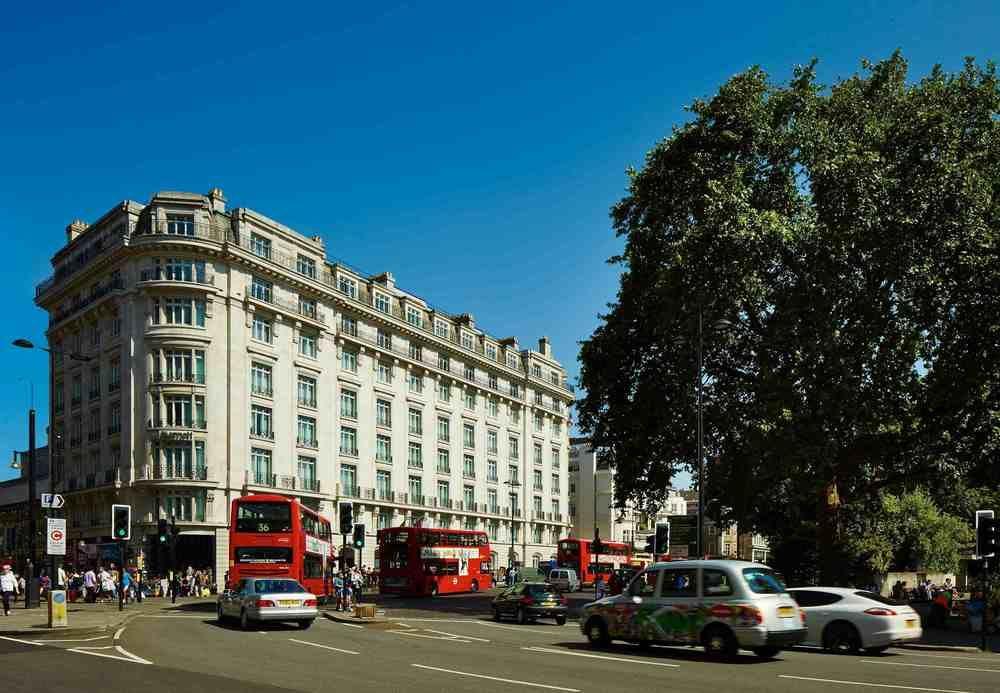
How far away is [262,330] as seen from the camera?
2643 inches

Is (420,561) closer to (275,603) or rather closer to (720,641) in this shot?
(275,603)

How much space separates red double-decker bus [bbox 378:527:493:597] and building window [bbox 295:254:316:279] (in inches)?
941

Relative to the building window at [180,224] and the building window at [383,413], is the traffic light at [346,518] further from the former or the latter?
the building window at [383,413]

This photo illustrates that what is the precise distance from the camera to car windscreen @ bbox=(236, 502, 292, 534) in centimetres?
3609

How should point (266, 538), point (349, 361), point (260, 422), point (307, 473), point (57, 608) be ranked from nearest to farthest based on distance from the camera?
point (57, 608) < point (266, 538) < point (260, 422) < point (307, 473) < point (349, 361)

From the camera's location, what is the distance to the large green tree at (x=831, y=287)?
106ft

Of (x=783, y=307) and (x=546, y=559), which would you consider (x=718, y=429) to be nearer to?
(x=783, y=307)

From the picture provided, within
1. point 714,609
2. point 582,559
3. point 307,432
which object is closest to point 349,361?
point 307,432

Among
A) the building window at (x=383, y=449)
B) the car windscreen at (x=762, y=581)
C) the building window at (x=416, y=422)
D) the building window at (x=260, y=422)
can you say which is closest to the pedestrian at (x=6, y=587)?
the car windscreen at (x=762, y=581)

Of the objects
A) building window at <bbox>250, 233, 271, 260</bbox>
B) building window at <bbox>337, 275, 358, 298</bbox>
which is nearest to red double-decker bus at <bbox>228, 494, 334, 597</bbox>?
building window at <bbox>250, 233, 271, 260</bbox>

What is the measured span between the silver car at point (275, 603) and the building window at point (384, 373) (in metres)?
50.6

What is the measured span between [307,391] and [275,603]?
44809 mm

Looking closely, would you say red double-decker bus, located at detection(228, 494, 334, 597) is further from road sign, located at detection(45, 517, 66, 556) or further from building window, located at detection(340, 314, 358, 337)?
building window, located at detection(340, 314, 358, 337)

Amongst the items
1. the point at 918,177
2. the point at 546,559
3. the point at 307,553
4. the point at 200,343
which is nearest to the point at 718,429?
the point at 918,177
